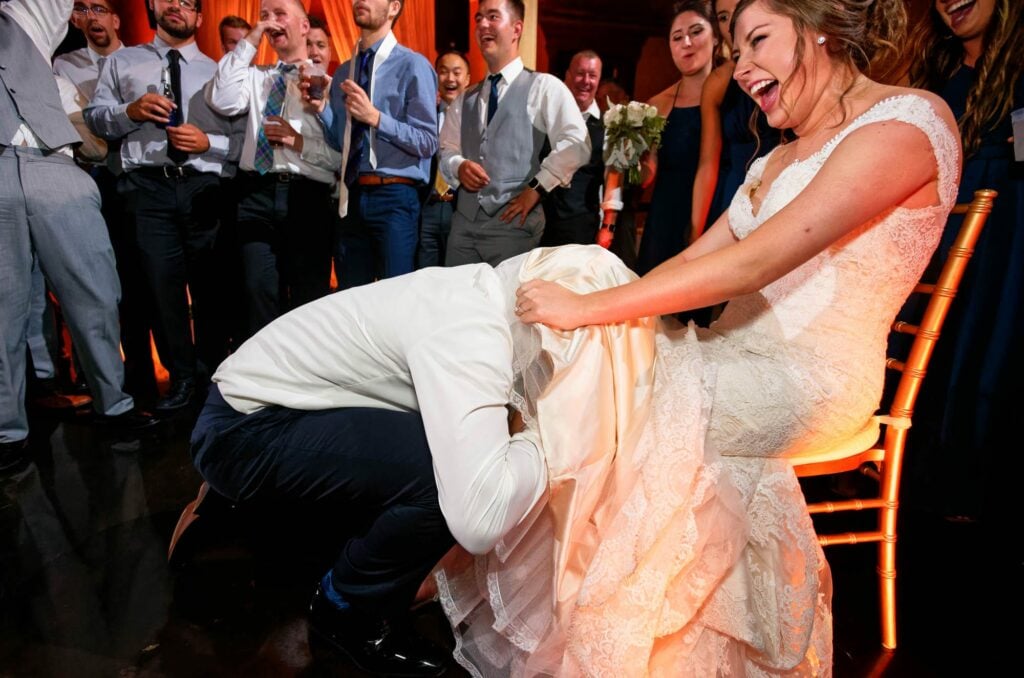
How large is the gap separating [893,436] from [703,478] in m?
0.66

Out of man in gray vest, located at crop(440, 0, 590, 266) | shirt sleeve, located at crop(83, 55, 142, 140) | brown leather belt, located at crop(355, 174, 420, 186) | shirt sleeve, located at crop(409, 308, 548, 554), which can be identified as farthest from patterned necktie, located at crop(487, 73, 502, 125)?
shirt sleeve, located at crop(409, 308, 548, 554)

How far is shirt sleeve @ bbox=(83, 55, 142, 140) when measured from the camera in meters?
2.92

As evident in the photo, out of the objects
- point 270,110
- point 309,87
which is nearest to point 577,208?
point 309,87

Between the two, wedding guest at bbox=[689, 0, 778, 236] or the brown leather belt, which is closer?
wedding guest at bbox=[689, 0, 778, 236]

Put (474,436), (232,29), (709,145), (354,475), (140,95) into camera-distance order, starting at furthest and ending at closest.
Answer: (232,29), (140,95), (709,145), (354,475), (474,436)

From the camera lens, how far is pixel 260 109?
3158mm

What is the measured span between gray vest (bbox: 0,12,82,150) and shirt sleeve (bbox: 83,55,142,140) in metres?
0.47

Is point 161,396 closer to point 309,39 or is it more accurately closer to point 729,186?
point 309,39

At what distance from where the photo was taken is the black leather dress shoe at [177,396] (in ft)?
9.71

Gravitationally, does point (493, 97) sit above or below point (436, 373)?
above

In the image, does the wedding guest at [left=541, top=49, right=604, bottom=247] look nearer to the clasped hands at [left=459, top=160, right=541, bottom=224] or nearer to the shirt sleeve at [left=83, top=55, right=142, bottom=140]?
the clasped hands at [left=459, top=160, right=541, bottom=224]

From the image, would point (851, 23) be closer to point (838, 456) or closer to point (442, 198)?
point (838, 456)

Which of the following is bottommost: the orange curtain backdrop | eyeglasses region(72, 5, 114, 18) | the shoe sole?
the shoe sole

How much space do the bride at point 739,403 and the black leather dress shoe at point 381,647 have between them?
0.16m
